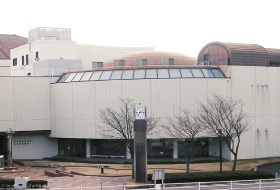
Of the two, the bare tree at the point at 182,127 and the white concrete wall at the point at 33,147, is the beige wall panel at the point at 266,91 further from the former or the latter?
the white concrete wall at the point at 33,147

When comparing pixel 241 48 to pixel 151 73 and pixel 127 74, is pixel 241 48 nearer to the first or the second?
pixel 151 73

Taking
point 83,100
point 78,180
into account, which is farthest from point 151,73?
point 78,180

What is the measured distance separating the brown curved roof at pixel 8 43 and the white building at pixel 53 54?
15084 mm

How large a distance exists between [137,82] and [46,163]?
1356 centimetres

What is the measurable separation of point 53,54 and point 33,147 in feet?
54.1

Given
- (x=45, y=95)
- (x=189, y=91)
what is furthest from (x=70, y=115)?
(x=189, y=91)

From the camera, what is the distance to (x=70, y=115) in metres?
59.0

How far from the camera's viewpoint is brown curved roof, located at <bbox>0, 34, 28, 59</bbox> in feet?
318

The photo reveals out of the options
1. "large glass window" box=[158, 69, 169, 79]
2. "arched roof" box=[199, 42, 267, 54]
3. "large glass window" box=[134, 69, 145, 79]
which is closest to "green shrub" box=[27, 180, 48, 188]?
"large glass window" box=[134, 69, 145, 79]

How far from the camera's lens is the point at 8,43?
104m

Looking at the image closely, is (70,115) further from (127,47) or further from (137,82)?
(127,47)

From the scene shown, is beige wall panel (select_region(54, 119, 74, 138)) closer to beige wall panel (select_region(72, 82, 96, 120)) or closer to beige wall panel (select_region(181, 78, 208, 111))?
beige wall panel (select_region(72, 82, 96, 120))

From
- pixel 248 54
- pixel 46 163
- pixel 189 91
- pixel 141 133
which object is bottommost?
pixel 46 163

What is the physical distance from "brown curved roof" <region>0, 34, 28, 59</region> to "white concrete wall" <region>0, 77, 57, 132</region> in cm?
3616
